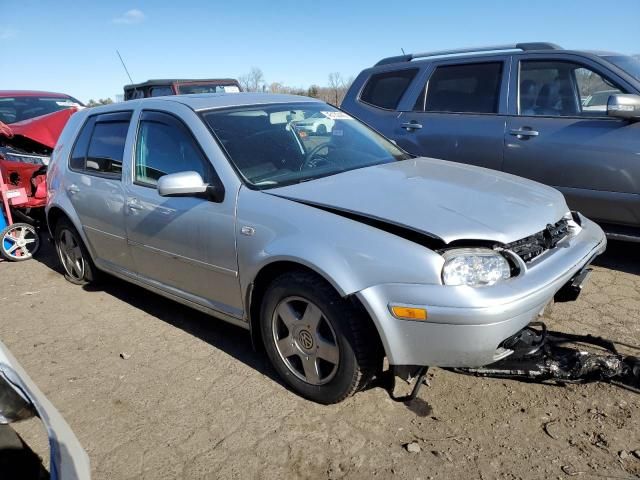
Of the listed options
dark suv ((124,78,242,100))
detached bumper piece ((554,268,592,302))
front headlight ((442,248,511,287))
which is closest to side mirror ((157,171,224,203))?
front headlight ((442,248,511,287))

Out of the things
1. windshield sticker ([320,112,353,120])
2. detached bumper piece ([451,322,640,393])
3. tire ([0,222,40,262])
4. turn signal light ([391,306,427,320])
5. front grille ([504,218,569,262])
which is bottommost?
tire ([0,222,40,262])

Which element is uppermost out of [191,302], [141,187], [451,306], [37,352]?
[141,187]

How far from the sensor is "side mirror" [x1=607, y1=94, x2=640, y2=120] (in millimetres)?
3891

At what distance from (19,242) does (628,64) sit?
6513 millimetres

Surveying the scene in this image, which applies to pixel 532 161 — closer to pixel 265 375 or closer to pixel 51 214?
pixel 265 375

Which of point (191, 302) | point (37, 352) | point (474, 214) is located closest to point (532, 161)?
point (474, 214)

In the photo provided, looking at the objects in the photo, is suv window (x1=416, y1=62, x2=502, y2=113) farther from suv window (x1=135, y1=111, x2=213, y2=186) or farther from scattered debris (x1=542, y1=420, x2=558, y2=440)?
scattered debris (x1=542, y1=420, x2=558, y2=440)

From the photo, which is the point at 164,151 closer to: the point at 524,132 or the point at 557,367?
the point at 557,367

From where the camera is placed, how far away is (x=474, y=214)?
2463mm

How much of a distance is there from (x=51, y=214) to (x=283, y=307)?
10.4 ft

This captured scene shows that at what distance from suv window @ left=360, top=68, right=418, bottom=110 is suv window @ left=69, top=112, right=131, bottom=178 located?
285 centimetres

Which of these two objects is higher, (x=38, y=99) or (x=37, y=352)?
(x=38, y=99)

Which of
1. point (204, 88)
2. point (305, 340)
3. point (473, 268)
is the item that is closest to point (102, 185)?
point (305, 340)

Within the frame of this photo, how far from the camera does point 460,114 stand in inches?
197
